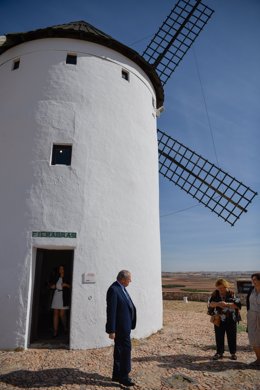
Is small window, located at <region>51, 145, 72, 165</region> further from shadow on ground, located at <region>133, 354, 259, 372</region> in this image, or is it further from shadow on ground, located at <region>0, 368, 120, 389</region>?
shadow on ground, located at <region>133, 354, 259, 372</region>

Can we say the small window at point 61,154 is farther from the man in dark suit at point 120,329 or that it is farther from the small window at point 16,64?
the man in dark suit at point 120,329

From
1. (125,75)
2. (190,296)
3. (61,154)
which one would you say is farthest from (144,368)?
(190,296)

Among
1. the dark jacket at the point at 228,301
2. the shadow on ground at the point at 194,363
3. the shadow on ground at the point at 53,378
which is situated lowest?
the shadow on ground at the point at 194,363

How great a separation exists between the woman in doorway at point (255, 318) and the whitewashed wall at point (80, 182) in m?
3.23

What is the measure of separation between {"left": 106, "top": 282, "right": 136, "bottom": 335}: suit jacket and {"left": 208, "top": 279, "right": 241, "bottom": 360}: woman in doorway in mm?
2204

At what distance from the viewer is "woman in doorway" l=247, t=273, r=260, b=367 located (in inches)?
222

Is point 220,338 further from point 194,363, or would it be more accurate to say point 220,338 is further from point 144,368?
point 144,368

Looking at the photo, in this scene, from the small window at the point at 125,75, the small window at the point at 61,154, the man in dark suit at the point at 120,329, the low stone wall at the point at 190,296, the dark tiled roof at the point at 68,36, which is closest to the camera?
the man in dark suit at the point at 120,329

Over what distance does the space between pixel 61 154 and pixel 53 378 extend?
556 centimetres

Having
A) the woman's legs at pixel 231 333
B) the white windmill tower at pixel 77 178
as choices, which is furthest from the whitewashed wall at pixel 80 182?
the woman's legs at pixel 231 333

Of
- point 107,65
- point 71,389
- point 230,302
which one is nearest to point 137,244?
point 230,302

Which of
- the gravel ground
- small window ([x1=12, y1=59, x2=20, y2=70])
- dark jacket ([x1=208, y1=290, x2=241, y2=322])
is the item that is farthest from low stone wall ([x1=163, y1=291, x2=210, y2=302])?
small window ([x1=12, y1=59, x2=20, y2=70])

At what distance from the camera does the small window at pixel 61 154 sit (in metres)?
8.12

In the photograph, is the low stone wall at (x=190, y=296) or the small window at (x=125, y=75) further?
the low stone wall at (x=190, y=296)
